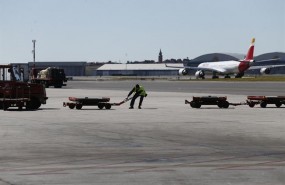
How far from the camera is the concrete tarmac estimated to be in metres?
14.5

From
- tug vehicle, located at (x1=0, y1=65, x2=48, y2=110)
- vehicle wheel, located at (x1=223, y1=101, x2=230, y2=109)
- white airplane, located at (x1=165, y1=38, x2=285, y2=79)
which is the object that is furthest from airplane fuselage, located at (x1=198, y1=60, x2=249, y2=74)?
tug vehicle, located at (x1=0, y1=65, x2=48, y2=110)

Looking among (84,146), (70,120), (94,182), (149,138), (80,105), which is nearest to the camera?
(94,182)

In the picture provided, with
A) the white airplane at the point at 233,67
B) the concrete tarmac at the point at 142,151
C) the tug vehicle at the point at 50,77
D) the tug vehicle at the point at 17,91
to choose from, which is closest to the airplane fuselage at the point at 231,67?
the white airplane at the point at 233,67

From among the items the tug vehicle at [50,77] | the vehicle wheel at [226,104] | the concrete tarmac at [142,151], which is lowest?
the tug vehicle at [50,77]

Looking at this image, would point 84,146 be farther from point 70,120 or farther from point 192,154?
point 70,120

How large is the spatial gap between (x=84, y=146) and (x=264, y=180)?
8493mm

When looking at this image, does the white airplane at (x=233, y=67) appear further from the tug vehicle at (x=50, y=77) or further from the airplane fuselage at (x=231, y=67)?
the tug vehicle at (x=50, y=77)

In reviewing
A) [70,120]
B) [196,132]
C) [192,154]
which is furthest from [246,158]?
[70,120]

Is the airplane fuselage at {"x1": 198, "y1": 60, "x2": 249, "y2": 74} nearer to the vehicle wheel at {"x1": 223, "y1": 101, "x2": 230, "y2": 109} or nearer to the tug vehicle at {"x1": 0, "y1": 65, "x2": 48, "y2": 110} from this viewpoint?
the vehicle wheel at {"x1": 223, "y1": 101, "x2": 230, "y2": 109}

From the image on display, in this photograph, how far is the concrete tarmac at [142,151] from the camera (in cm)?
1445

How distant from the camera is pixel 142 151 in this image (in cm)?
1978

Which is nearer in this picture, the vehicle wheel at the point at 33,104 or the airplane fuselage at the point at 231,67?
the vehicle wheel at the point at 33,104

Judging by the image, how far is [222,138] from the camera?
24234mm

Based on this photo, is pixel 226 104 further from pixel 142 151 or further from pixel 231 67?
pixel 231 67
